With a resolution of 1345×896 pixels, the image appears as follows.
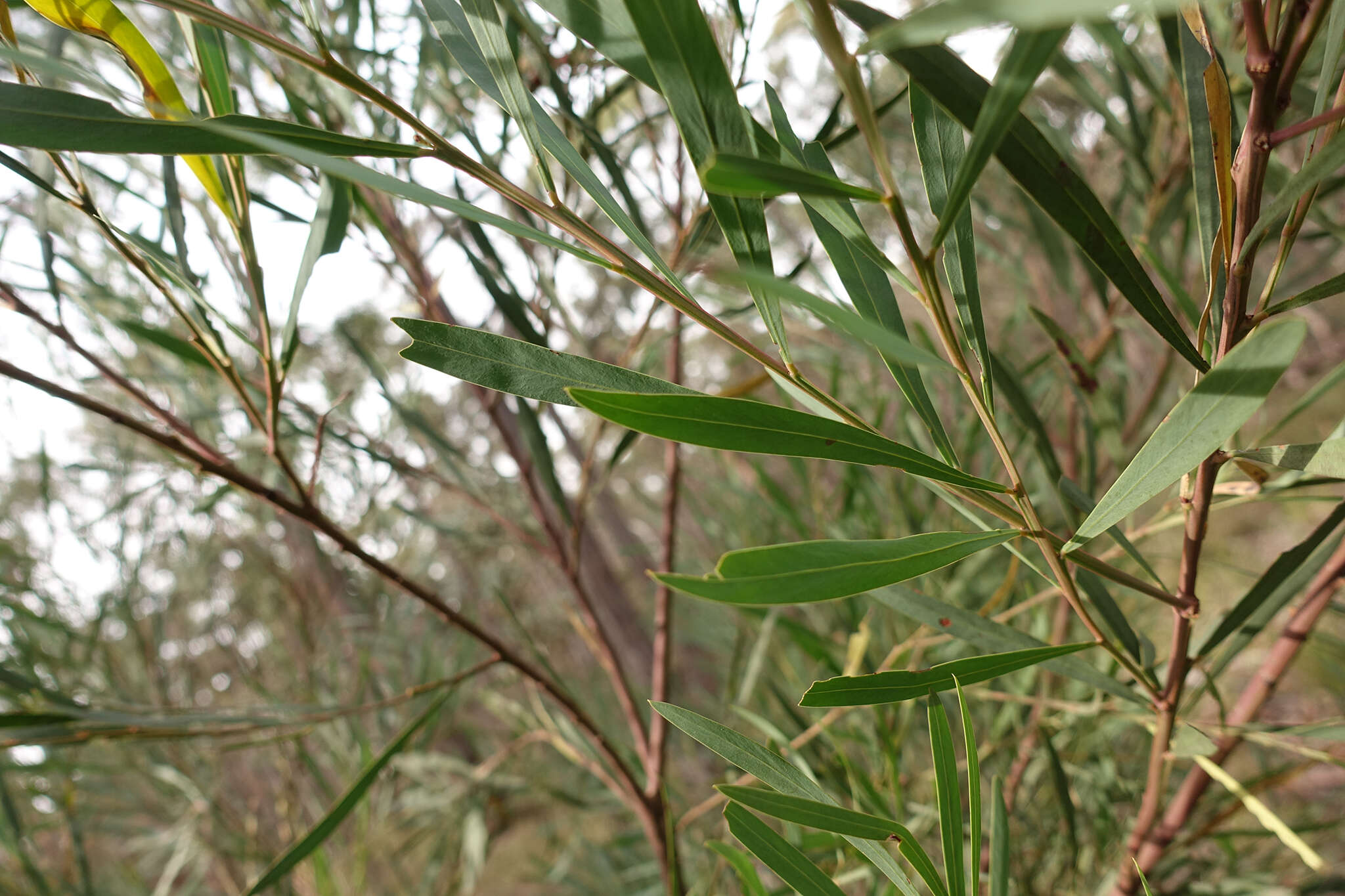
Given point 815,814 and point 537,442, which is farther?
point 537,442

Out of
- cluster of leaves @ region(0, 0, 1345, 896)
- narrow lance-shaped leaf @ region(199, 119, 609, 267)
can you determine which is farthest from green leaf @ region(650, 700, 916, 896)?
narrow lance-shaped leaf @ region(199, 119, 609, 267)

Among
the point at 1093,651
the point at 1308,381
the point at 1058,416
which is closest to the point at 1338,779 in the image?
the point at 1058,416

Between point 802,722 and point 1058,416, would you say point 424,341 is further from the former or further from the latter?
point 1058,416

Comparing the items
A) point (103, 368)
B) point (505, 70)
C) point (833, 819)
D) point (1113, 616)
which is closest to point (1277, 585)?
point (1113, 616)

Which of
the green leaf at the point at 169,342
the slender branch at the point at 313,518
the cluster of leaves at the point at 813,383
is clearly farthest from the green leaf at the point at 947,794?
the green leaf at the point at 169,342

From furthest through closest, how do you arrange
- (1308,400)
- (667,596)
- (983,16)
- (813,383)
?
(667,596)
(813,383)
(1308,400)
(983,16)

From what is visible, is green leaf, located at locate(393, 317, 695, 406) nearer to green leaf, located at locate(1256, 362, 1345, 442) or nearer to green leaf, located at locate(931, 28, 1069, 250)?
green leaf, located at locate(931, 28, 1069, 250)

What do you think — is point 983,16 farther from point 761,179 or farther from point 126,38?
point 126,38

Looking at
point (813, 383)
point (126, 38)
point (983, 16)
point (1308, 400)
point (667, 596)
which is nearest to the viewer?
point (983, 16)
